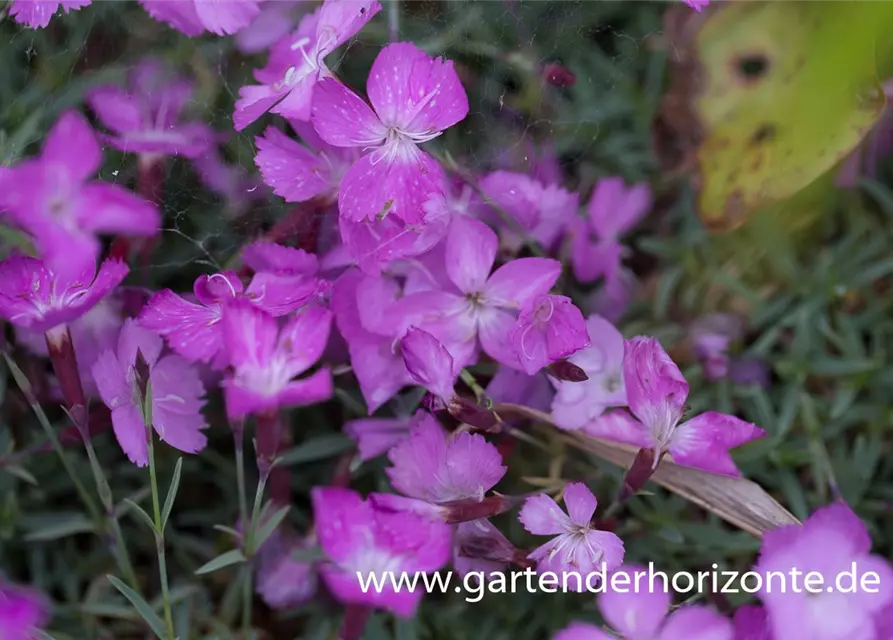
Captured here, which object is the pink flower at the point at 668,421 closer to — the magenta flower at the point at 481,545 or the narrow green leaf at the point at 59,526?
the magenta flower at the point at 481,545

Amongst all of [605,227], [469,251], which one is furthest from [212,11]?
[605,227]

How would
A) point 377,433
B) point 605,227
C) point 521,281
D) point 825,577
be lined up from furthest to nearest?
point 605,227 < point 377,433 < point 521,281 < point 825,577

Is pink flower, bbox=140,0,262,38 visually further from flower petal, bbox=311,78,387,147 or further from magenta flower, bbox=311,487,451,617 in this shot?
magenta flower, bbox=311,487,451,617

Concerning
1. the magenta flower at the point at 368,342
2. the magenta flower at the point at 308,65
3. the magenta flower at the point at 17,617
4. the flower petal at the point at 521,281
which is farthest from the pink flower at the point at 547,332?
the magenta flower at the point at 17,617

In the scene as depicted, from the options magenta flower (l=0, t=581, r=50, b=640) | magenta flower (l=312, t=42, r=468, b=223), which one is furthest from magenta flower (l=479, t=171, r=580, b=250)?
magenta flower (l=0, t=581, r=50, b=640)

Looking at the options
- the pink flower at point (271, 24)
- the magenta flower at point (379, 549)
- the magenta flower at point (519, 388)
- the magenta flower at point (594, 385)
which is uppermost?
the pink flower at point (271, 24)

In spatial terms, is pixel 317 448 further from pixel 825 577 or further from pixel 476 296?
pixel 825 577
